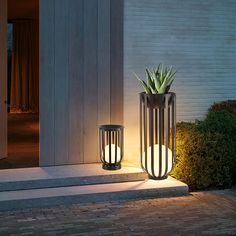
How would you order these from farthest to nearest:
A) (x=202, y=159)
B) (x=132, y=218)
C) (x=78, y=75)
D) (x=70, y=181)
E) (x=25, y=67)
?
(x=25, y=67)
(x=78, y=75)
(x=202, y=159)
(x=70, y=181)
(x=132, y=218)

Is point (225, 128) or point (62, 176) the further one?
point (225, 128)

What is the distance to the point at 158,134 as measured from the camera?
6328 millimetres

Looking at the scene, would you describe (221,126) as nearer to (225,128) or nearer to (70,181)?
(225,128)

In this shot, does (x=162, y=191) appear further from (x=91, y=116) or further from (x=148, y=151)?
(x=91, y=116)

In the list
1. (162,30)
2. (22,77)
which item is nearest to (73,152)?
(162,30)

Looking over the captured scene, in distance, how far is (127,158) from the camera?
720cm

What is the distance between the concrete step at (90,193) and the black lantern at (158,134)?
0.20 m

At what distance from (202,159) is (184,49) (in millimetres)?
1758

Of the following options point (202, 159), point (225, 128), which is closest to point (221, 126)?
point (225, 128)

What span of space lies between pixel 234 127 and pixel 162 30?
5.55 feet

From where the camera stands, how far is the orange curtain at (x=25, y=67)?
15.9 m

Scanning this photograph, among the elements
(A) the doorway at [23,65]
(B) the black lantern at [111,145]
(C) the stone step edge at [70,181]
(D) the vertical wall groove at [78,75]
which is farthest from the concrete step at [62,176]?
(A) the doorway at [23,65]

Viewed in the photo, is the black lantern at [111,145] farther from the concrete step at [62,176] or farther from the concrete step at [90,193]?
the concrete step at [90,193]

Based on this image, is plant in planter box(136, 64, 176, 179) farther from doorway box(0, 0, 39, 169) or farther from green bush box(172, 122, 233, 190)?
doorway box(0, 0, 39, 169)
